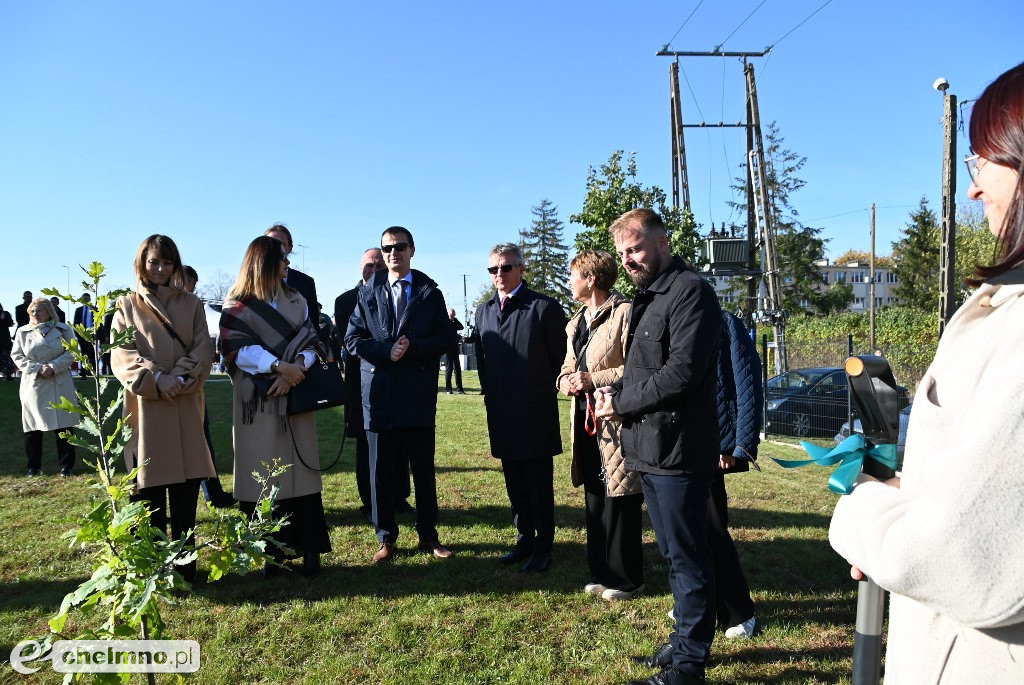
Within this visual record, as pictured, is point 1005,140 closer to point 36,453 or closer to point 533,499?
point 533,499

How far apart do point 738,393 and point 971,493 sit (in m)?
3.09

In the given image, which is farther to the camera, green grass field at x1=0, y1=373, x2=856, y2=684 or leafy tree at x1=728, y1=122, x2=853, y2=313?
leafy tree at x1=728, y1=122, x2=853, y2=313

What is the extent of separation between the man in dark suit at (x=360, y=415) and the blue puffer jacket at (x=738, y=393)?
10.8ft

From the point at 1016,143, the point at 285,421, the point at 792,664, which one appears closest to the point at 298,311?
the point at 285,421

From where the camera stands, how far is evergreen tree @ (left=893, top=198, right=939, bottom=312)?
5081 centimetres

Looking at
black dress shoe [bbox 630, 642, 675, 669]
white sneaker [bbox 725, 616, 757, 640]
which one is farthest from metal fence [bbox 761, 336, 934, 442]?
black dress shoe [bbox 630, 642, 675, 669]

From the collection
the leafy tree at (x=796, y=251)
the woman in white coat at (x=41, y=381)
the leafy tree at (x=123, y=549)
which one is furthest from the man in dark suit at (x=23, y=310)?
the leafy tree at (x=796, y=251)

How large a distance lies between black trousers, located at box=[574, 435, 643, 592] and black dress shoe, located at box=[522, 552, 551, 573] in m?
0.39

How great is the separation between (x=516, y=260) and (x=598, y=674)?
288 cm

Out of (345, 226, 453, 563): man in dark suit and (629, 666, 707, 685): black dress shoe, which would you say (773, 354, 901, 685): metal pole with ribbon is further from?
(345, 226, 453, 563): man in dark suit

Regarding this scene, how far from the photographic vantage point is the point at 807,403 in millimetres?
11891

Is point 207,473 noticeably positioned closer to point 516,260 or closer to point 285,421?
point 285,421

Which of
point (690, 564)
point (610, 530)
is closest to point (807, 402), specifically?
point (610, 530)

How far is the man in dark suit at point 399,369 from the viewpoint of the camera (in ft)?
16.5
